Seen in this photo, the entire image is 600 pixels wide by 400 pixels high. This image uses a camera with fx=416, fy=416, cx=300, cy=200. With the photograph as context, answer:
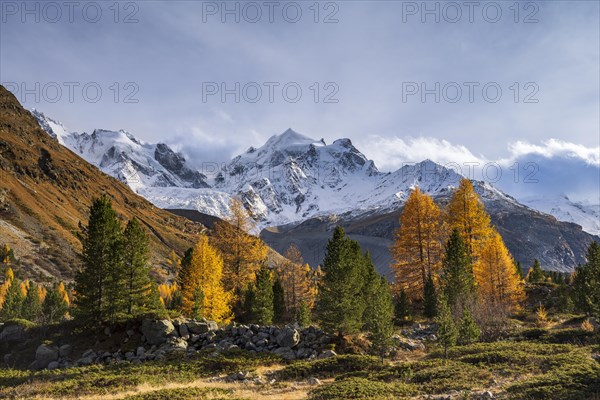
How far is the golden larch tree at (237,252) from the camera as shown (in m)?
46.2

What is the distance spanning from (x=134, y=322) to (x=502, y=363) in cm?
2645

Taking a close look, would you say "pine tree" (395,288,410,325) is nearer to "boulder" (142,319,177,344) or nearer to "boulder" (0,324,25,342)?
"boulder" (142,319,177,344)

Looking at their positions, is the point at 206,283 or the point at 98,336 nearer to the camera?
the point at 98,336

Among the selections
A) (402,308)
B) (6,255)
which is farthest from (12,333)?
(6,255)

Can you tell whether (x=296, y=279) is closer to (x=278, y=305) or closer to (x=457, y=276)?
(x=278, y=305)

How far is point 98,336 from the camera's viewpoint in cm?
3291

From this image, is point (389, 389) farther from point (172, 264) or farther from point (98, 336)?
point (172, 264)

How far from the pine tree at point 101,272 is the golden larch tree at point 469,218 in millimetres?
33702

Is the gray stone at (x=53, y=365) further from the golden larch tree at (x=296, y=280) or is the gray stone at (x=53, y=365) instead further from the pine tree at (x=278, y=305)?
the golden larch tree at (x=296, y=280)

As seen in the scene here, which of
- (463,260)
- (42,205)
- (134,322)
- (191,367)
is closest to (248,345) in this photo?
(191,367)

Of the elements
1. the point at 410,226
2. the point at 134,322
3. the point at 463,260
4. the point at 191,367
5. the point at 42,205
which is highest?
the point at 42,205

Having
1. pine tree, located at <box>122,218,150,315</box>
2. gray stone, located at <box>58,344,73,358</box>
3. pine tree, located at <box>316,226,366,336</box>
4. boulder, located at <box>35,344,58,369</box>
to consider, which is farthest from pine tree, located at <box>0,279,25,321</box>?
pine tree, located at <box>316,226,366,336</box>

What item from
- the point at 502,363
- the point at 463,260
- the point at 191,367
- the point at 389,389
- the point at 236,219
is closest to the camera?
the point at 389,389

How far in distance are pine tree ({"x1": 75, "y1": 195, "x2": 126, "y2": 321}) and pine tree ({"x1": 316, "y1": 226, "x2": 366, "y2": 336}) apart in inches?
670
